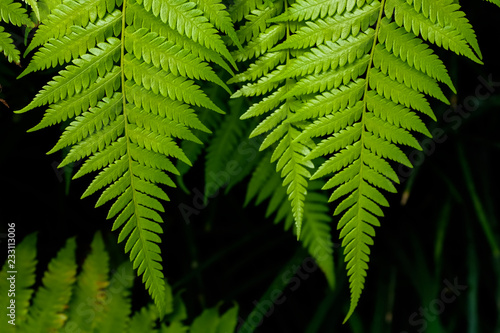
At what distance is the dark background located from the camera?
1.69 metres

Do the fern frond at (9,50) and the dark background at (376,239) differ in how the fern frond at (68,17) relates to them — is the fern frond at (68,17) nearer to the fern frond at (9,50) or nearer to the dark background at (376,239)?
the fern frond at (9,50)

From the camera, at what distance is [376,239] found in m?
1.97

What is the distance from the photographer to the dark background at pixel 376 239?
1.69 metres

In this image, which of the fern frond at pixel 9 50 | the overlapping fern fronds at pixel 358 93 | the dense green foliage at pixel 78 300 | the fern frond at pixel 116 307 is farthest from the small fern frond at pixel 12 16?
the fern frond at pixel 116 307

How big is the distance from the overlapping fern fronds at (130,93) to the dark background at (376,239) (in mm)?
800

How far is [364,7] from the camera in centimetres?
88

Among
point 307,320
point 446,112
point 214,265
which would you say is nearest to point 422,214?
point 446,112

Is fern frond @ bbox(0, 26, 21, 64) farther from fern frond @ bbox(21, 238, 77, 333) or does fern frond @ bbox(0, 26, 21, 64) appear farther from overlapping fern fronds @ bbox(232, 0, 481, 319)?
fern frond @ bbox(21, 238, 77, 333)

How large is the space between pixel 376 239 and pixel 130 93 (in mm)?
1473

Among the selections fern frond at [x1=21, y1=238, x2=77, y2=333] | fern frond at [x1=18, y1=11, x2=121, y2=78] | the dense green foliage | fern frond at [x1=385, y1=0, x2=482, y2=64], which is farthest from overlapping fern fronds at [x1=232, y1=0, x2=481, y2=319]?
fern frond at [x1=21, y1=238, x2=77, y2=333]

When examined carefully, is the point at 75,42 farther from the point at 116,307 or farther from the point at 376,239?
the point at 376,239

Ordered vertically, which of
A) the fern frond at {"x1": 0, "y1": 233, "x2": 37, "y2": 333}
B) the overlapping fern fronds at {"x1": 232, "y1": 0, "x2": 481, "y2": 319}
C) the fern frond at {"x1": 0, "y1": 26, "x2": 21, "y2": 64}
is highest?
the fern frond at {"x1": 0, "y1": 26, "x2": 21, "y2": 64}

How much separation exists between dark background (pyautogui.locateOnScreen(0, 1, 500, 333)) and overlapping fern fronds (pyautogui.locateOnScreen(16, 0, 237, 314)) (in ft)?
2.62

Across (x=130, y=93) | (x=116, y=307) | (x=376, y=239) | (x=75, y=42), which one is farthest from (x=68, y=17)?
(x=376, y=239)
